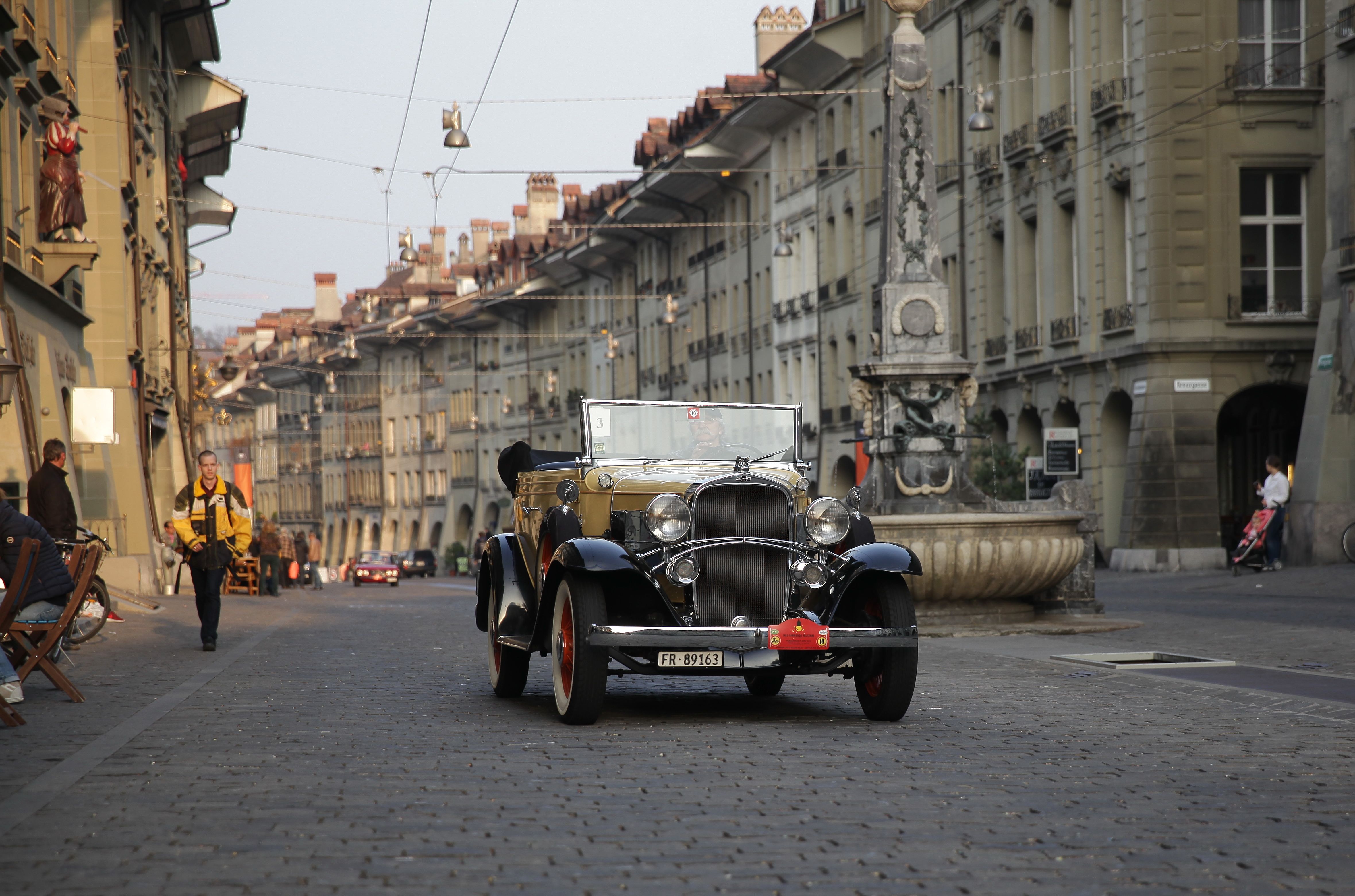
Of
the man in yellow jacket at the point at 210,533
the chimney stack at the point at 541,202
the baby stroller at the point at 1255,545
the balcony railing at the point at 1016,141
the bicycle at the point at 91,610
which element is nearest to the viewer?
the bicycle at the point at 91,610

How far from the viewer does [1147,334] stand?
1391 inches

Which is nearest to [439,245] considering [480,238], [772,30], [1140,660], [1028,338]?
[480,238]

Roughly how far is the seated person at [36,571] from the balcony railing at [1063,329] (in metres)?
29.1

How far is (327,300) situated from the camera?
124875 millimetres

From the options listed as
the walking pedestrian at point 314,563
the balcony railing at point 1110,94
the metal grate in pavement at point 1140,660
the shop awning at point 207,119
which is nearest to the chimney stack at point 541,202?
the walking pedestrian at point 314,563

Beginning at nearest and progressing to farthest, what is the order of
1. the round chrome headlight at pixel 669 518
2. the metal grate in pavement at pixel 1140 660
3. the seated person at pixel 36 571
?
the round chrome headlight at pixel 669 518 < the seated person at pixel 36 571 < the metal grate in pavement at pixel 1140 660

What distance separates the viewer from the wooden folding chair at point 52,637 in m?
12.0

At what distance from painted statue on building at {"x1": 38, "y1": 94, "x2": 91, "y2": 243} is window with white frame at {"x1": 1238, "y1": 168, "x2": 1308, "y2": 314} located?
20784 millimetres

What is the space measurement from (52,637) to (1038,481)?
26.2 metres

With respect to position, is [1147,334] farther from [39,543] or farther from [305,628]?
[39,543]

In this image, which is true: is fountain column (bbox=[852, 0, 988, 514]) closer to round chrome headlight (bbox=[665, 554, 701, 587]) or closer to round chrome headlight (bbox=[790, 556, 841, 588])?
round chrome headlight (bbox=[790, 556, 841, 588])

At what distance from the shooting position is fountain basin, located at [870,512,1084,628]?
1800 cm

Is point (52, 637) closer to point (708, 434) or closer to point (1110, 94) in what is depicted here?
point (708, 434)

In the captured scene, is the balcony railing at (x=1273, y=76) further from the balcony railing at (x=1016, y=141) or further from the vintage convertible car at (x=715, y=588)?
the vintage convertible car at (x=715, y=588)
